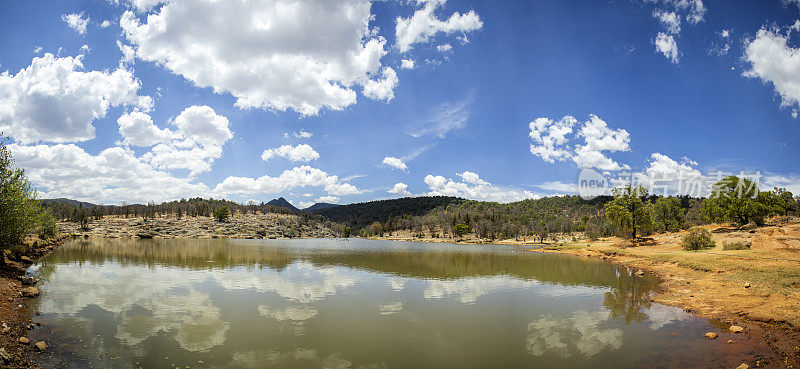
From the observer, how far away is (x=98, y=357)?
1359cm

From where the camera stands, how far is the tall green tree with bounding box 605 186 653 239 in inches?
2908

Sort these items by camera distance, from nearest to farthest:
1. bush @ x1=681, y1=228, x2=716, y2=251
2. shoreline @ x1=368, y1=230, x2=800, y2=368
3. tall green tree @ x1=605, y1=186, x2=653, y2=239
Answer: shoreline @ x1=368, y1=230, x2=800, y2=368
bush @ x1=681, y1=228, x2=716, y2=251
tall green tree @ x1=605, y1=186, x2=653, y2=239

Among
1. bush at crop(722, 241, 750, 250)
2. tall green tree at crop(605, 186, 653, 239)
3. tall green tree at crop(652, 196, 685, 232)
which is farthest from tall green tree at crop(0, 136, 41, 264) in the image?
tall green tree at crop(652, 196, 685, 232)

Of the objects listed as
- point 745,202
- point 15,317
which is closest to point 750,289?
point 15,317

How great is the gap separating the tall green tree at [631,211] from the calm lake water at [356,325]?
157 ft

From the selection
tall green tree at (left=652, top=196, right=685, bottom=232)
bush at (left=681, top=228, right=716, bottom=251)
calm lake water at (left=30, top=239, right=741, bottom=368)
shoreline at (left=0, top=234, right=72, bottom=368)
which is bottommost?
calm lake water at (left=30, top=239, right=741, bottom=368)

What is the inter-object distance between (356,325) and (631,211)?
78923 mm

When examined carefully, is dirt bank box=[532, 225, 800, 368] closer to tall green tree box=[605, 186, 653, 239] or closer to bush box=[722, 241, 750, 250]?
bush box=[722, 241, 750, 250]

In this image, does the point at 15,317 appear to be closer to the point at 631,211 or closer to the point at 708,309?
the point at 708,309

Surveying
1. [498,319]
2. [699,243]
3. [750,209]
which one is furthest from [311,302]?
[750,209]

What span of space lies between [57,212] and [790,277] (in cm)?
28598

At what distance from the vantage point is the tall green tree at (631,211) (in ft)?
242

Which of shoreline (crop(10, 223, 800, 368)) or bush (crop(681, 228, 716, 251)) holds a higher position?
bush (crop(681, 228, 716, 251))

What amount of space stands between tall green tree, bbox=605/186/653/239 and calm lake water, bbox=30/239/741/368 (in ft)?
157
